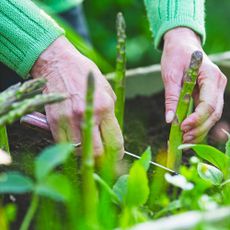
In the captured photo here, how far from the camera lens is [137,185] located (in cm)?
77

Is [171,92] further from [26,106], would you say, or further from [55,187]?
[55,187]

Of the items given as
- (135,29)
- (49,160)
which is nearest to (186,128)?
(49,160)

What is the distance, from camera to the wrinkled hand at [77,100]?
1.05m

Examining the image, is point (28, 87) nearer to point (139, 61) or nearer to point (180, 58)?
point (180, 58)

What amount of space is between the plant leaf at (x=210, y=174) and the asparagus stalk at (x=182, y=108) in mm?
166

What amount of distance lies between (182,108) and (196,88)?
0.17m

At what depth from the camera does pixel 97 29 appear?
255cm

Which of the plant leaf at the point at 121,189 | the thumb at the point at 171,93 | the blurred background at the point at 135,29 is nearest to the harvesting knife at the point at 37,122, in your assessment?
the thumb at the point at 171,93

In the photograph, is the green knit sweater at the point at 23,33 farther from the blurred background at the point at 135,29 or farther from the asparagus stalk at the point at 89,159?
the blurred background at the point at 135,29

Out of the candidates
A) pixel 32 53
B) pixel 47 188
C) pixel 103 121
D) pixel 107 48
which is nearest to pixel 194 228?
pixel 47 188

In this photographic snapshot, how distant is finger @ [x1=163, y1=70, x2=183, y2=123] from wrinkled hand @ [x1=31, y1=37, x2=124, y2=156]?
5.4 inches

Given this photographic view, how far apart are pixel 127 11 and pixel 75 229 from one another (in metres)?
1.96

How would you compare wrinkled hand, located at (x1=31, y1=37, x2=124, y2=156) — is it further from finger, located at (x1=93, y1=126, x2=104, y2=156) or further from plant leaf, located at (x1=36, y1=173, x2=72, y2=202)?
plant leaf, located at (x1=36, y1=173, x2=72, y2=202)

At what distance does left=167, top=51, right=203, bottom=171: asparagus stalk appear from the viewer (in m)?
1.08
